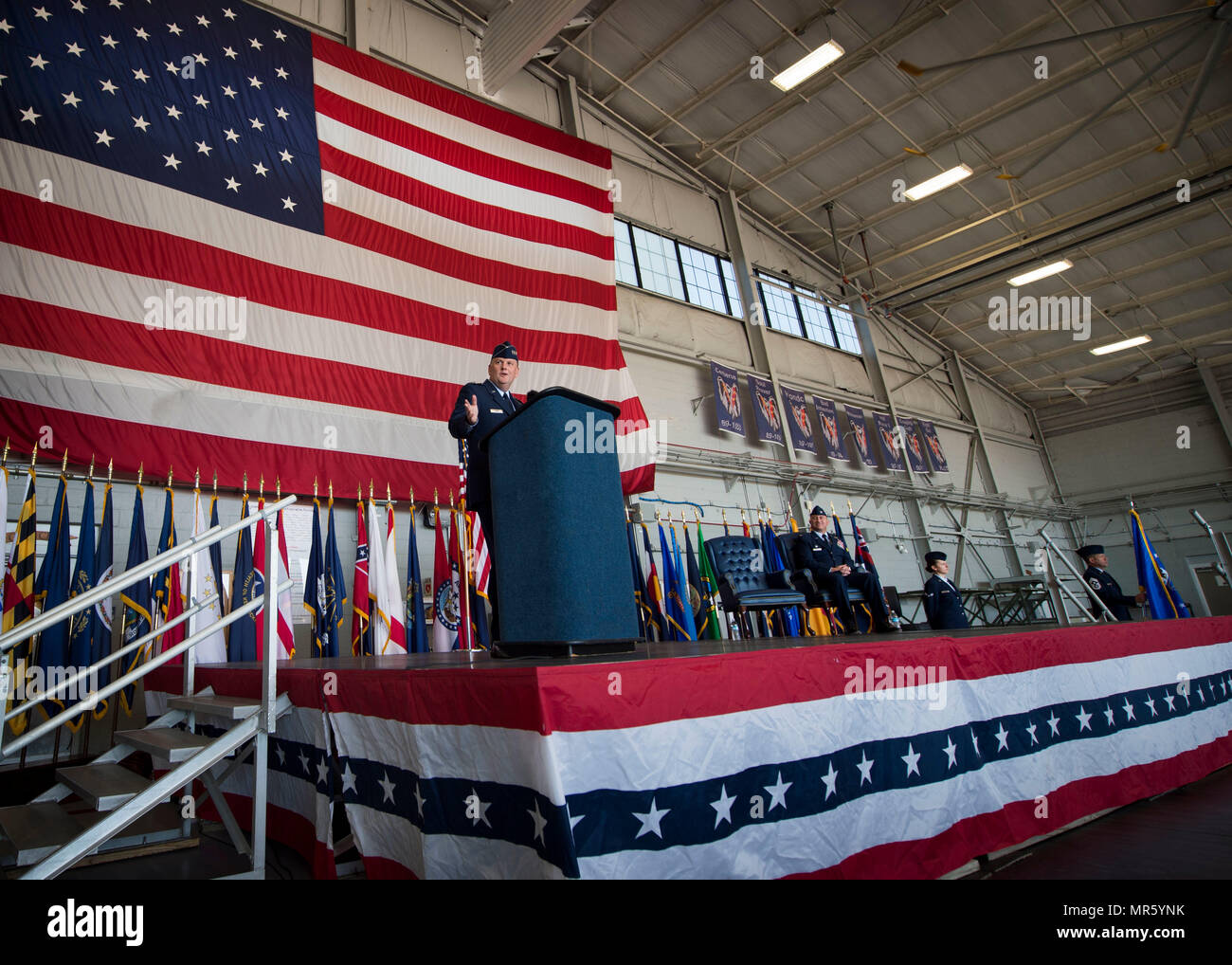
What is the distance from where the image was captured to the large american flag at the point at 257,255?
4059 millimetres

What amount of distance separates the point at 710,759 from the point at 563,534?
604 millimetres

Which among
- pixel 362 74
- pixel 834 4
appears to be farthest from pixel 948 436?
pixel 362 74

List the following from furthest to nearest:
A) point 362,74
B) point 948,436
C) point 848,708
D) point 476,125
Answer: point 948,436 → point 476,125 → point 362,74 → point 848,708

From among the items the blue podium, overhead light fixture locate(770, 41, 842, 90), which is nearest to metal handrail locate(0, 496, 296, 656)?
the blue podium

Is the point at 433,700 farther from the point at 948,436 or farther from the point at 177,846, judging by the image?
the point at 948,436

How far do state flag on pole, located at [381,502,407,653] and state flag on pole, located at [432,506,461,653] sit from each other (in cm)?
26

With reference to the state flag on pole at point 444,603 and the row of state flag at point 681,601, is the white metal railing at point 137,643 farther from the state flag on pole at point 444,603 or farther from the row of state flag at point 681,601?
Result: the row of state flag at point 681,601

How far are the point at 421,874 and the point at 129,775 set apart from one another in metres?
1.38

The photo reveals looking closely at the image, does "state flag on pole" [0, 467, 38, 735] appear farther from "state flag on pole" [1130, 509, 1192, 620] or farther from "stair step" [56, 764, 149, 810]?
"state flag on pole" [1130, 509, 1192, 620]

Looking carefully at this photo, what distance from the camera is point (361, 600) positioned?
4797mm

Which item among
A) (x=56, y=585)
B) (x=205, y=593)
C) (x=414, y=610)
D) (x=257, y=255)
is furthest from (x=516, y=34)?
(x=56, y=585)

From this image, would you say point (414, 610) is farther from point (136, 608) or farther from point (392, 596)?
point (136, 608)
